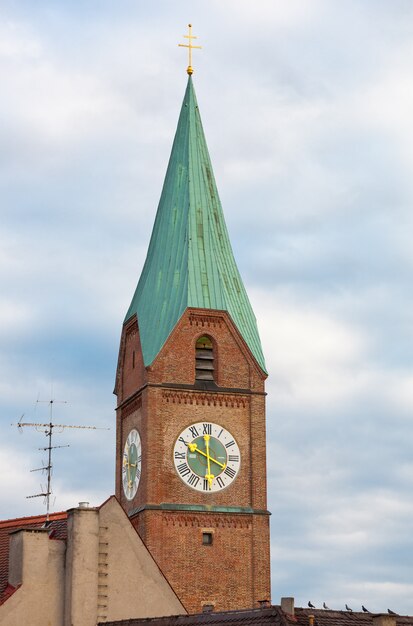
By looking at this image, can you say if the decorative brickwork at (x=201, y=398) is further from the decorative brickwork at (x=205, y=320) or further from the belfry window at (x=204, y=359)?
the decorative brickwork at (x=205, y=320)

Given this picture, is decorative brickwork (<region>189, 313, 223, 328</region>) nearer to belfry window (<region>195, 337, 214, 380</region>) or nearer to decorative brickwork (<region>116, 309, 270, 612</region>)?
decorative brickwork (<region>116, 309, 270, 612</region>)

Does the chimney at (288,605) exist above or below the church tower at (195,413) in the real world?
below

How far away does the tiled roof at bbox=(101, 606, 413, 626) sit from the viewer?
122 ft

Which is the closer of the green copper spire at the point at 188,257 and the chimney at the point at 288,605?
the chimney at the point at 288,605

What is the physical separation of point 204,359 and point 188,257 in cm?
453

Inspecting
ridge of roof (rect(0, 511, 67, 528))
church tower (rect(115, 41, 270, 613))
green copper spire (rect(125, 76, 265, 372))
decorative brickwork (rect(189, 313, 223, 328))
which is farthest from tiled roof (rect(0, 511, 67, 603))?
decorative brickwork (rect(189, 313, 223, 328))

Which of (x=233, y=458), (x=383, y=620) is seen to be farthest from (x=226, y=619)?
(x=233, y=458)

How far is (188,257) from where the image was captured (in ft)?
221

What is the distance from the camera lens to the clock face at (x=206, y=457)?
208 feet

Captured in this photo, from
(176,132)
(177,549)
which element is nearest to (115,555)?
(177,549)

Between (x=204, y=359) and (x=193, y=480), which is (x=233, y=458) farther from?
(x=204, y=359)

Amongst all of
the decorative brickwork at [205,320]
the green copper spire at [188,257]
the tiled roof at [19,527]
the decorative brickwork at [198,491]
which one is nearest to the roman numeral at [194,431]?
the decorative brickwork at [198,491]

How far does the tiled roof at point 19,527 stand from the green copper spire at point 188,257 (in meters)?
20.2

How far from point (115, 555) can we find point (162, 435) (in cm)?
2076
